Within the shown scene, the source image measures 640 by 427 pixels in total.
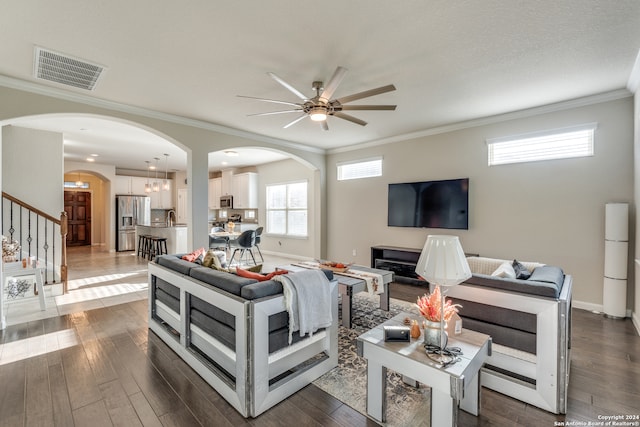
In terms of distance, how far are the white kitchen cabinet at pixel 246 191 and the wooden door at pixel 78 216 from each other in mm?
6077

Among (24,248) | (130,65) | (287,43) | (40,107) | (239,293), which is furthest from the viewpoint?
(24,248)

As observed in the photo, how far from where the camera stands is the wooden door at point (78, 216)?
1041cm

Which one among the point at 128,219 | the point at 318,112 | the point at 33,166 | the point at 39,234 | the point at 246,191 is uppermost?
the point at 318,112

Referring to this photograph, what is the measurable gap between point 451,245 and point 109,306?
453 cm

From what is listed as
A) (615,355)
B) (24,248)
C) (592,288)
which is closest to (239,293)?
(615,355)

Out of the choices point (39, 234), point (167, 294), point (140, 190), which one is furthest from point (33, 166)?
point (140, 190)

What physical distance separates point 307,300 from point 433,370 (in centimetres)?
94

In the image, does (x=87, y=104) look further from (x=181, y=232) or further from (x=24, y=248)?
(x=181, y=232)

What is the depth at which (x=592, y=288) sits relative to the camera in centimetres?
384

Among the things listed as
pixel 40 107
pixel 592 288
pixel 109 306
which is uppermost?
pixel 40 107

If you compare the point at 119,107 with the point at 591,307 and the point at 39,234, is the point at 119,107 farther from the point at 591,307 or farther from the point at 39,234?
the point at 591,307

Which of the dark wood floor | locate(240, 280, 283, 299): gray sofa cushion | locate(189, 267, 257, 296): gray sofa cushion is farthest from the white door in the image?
locate(240, 280, 283, 299): gray sofa cushion

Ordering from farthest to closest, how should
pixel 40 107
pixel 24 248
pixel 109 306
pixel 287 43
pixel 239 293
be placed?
1. pixel 24 248
2. pixel 109 306
3. pixel 40 107
4. pixel 287 43
5. pixel 239 293

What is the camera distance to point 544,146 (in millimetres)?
4156
